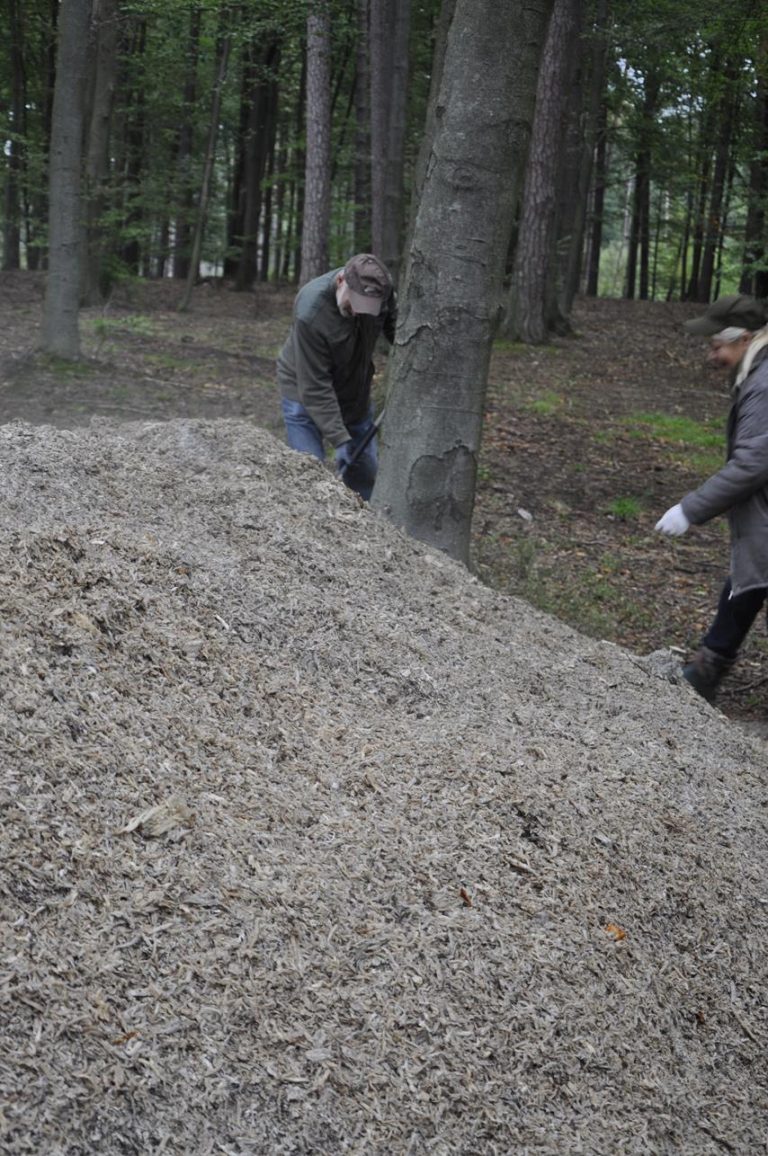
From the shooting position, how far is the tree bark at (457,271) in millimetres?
4395

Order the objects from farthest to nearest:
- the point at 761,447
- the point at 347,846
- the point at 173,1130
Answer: the point at 761,447 < the point at 347,846 < the point at 173,1130

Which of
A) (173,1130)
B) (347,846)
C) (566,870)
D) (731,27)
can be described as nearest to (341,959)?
(347,846)

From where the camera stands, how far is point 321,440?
5680mm

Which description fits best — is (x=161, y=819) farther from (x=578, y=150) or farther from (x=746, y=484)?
(x=578, y=150)

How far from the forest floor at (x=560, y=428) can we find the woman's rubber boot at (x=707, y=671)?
233 millimetres

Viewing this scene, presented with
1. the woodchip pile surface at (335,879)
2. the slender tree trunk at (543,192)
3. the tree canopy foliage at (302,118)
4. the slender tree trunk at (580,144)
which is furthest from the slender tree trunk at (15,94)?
the woodchip pile surface at (335,879)

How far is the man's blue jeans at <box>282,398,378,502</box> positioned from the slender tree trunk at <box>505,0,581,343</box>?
315 inches

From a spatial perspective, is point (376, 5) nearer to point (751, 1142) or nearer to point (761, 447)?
point (761, 447)

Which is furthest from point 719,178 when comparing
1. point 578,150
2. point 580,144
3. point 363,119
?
point 363,119

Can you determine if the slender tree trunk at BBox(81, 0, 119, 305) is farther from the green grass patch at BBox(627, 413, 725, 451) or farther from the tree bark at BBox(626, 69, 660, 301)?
the tree bark at BBox(626, 69, 660, 301)

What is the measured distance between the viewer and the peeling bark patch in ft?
15.4

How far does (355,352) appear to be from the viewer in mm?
5328

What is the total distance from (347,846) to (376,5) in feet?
36.6

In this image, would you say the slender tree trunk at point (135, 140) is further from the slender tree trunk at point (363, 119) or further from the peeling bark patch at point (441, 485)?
the peeling bark patch at point (441, 485)
